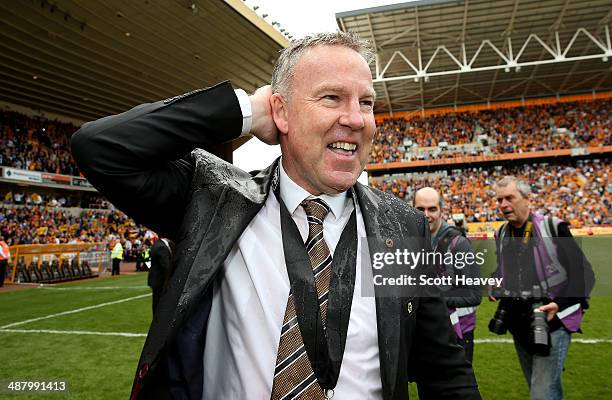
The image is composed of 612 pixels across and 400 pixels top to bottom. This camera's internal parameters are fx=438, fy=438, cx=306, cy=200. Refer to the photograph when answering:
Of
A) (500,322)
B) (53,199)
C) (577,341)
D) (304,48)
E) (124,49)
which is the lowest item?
(577,341)

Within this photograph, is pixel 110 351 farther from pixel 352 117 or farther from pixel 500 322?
pixel 352 117

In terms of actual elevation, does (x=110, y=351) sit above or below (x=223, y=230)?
below

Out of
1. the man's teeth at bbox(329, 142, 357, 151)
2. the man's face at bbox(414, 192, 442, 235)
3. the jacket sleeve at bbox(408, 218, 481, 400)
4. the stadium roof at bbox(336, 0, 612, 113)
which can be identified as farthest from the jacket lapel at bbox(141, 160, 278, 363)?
the stadium roof at bbox(336, 0, 612, 113)

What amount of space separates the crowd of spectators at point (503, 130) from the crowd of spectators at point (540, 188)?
1700 mm

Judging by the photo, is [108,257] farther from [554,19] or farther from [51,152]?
[554,19]

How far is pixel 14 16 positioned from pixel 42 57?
12.1ft

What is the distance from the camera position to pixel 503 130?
34.5 metres

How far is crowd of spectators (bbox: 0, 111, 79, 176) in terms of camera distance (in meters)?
24.3

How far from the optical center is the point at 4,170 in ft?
74.7

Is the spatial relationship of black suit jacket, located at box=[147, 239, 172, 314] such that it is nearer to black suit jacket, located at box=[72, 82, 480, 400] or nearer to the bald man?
the bald man

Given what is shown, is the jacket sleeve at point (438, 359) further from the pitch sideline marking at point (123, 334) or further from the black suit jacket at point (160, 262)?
the pitch sideline marking at point (123, 334)

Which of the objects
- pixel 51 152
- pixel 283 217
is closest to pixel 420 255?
pixel 283 217

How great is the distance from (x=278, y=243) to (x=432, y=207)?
9.78 feet

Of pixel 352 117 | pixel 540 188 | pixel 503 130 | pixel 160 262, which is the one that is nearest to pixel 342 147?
pixel 352 117
